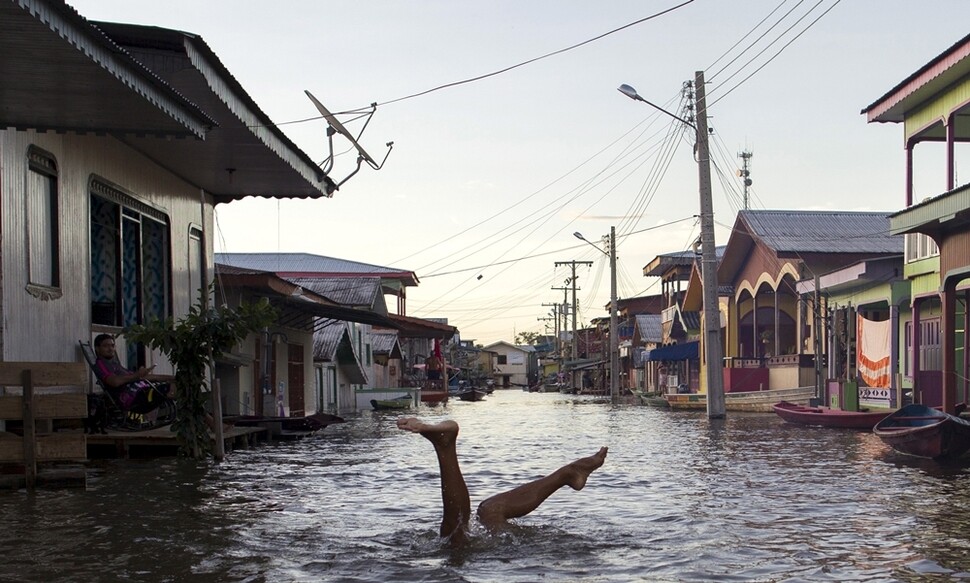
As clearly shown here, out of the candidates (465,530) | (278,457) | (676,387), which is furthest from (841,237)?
(465,530)

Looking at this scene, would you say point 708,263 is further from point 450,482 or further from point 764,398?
point 450,482

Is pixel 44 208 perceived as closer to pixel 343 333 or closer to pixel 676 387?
pixel 343 333

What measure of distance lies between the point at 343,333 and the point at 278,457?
23.3m

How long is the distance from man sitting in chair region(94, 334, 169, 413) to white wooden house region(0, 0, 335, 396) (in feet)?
1.40

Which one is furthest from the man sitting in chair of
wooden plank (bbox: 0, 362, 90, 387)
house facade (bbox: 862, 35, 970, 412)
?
house facade (bbox: 862, 35, 970, 412)

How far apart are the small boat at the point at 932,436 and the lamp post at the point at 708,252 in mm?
12686

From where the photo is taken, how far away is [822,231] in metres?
36.8

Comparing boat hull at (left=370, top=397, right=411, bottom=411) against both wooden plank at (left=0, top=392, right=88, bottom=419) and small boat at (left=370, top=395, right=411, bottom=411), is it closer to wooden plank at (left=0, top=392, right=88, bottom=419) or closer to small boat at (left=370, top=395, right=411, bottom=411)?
small boat at (left=370, top=395, right=411, bottom=411)

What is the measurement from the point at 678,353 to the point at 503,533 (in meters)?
41.0

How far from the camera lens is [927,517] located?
32.1 ft

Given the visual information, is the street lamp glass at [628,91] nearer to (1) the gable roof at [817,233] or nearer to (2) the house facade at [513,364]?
(1) the gable roof at [817,233]

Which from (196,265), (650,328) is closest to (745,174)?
(650,328)

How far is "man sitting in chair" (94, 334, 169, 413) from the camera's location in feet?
42.0

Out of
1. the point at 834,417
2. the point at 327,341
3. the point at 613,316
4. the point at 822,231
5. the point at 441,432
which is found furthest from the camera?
the point at 613,316
